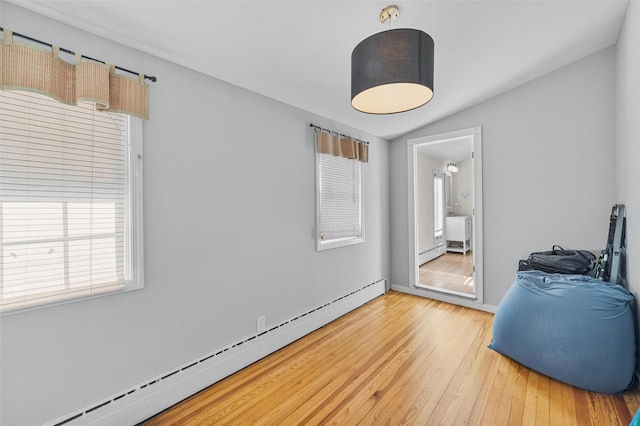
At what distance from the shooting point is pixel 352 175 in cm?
375

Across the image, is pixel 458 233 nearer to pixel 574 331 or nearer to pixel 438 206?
pixel 438 206

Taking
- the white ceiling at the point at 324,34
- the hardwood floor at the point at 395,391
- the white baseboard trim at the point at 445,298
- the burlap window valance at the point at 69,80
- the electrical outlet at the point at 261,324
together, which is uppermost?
the white ceiling at the point at 324,34

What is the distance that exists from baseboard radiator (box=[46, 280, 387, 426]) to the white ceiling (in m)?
2.12

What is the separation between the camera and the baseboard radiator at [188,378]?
1657 millimetres

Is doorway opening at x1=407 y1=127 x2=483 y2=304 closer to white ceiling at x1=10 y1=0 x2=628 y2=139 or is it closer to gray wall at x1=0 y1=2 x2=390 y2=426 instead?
white ceiling at x1=10 y1=0 x2=628 y2=139

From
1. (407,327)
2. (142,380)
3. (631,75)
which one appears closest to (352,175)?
(407,327)

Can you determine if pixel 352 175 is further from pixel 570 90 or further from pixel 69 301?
pixel 69 301

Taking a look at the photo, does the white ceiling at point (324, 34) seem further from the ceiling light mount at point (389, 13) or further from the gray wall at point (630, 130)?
the gray wall at point (630, 130)

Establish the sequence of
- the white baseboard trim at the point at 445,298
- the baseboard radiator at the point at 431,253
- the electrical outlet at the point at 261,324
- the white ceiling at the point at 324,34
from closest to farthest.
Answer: the white ceiling at the point at 324,34 < the electrical outlet at the point at 261,324 < the white baseboard trim at the point at 445,298 < the baseboard radiator at the point at 431,253

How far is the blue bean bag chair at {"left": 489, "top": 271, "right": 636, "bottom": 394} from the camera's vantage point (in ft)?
6.34

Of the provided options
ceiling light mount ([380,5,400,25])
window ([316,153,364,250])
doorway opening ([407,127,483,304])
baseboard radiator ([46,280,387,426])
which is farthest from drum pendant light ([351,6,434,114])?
doorway opening ([407,127,483,304])

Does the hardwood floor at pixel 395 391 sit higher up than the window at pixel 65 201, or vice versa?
the window at pixel 65 201

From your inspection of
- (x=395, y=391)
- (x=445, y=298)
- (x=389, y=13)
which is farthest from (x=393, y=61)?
(x=445, y=298)

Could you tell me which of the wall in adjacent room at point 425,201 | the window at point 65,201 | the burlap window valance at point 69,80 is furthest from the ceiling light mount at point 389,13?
the wall in adjacent room at point 425,201
